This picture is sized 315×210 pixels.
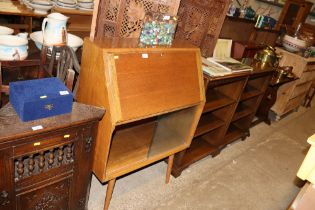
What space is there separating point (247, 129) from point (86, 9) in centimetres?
253

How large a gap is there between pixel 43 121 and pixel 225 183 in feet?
5.77

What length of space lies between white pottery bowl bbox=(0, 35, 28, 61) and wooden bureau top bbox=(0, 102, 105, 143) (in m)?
0.43

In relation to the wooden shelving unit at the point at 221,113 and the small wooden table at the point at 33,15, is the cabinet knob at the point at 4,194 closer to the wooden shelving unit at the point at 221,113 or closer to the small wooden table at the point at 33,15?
the wooden shelving unit at the point at 221,113

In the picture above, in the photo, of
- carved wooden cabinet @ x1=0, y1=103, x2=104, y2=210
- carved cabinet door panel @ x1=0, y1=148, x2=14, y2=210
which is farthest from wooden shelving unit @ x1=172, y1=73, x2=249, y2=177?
carved cabinet door panel @ x1=0, y1=148, x2=14, y2=210

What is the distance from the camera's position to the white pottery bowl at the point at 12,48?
152 cm

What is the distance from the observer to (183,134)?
Result: 2078mm

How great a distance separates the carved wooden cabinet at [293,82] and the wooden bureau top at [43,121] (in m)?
3.20

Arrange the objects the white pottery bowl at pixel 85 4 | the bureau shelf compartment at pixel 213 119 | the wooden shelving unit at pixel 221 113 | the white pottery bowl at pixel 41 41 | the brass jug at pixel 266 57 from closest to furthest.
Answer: the white pottery bowl at pixel 41 41 < the wooden shelving unit at pixel 221 113 < the bureau shelf compartment at pixel 213 119 < the brass jug at pixel 266 57 < the white pottery bowl at pixel 85 4

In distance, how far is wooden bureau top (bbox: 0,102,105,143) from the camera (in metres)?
1.08

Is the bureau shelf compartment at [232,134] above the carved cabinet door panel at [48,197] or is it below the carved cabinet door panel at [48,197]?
below

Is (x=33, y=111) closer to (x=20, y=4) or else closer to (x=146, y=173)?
(x=146, y=173)

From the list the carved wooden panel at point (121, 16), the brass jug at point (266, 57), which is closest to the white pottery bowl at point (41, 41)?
the carved wooden panel at point (121, 16)

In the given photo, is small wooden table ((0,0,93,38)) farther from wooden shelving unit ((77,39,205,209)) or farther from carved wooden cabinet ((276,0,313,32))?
carved wooden cabinet ((276,0,313,32))

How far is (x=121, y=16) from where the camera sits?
5.43 feet
